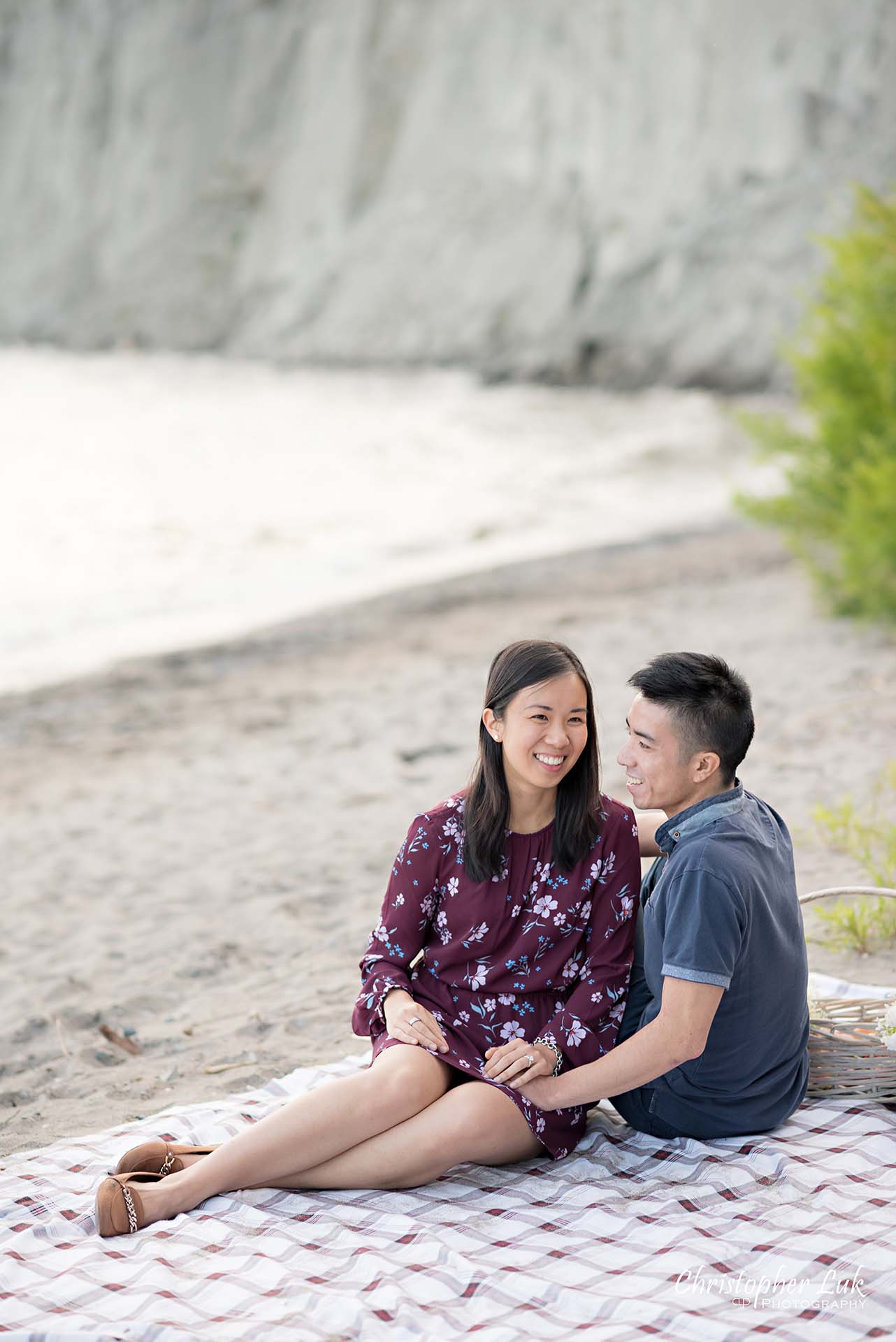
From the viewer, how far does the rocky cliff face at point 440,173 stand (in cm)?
2583

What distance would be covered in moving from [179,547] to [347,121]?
2430cm

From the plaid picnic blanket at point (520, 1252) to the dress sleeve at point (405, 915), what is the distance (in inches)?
15.8

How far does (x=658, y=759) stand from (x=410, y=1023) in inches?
28.7

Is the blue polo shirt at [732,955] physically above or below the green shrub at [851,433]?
below

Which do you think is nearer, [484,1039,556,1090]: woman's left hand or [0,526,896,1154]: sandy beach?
[484,1039,556,1090]: woman's left hand

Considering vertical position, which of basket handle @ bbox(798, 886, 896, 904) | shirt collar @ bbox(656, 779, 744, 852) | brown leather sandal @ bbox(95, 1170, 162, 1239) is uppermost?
shirt collar @ bbox(656, 779, 744, 852)

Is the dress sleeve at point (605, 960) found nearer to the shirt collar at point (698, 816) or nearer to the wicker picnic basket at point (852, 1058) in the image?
the shirt collar at point (698, 816)

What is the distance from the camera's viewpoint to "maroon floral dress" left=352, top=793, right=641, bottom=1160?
2742 mm

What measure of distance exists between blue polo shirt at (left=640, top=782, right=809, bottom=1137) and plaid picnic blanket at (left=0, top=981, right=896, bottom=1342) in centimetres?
9

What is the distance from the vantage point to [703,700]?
254 centimetres

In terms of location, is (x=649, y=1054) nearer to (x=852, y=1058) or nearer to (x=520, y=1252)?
(x=520, y=1252)

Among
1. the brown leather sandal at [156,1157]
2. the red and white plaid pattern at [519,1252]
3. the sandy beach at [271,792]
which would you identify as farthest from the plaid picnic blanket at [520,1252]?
the sandy beach at [271,792]

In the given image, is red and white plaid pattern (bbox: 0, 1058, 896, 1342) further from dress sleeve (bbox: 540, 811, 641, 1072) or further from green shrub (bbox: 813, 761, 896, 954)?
green shrub (bbox: 813, 761, 896, 954)

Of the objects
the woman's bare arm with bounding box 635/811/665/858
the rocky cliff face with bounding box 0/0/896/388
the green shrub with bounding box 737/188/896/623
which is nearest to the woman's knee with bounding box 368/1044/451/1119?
the woman's bare arm with bounding box 635/811/665/858
